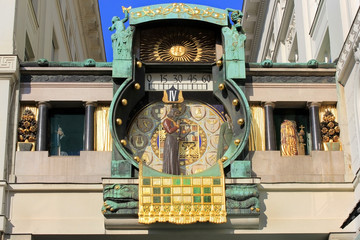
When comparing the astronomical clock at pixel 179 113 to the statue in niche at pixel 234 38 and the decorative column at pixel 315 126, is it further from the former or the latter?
the decorative column at pixel 315 126

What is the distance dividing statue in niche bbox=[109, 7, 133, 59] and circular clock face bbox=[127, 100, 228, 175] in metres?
1.43

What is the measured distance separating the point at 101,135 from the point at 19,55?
353cm

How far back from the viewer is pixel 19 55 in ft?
76.0

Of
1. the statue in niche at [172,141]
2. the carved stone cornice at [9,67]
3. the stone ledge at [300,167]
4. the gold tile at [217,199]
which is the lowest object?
the gold tile at [217,199]

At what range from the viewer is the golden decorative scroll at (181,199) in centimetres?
1973

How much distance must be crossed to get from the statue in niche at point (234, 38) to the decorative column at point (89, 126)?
344 centimetres

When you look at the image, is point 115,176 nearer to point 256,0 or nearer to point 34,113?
point 34,113

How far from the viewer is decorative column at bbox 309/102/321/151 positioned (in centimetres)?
2123

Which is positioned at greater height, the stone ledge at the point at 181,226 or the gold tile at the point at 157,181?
the gold tile at the point at 157,181

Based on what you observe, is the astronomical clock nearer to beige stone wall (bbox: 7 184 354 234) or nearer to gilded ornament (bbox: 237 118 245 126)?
gilded ornament (bbox: 237 118 245 126)

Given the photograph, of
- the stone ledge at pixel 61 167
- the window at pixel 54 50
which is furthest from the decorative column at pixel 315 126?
the window at pixel 54 50

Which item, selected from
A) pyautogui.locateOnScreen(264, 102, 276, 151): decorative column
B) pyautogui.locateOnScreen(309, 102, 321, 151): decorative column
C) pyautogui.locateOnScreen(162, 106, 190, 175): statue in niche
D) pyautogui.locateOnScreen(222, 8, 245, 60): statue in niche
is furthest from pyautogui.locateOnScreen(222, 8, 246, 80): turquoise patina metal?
pyautogui.locateOnScreen(309, 102, 321, 151): decorative column

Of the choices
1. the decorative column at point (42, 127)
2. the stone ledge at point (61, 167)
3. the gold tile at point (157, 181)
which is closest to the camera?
the gold tile at point (157, 181)

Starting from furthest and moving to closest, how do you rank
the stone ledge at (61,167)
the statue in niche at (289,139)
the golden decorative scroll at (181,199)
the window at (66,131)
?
the window at (66,131) → the statue in niche at (289,139) → the stone ledge at (61,167) → the golden decorative scroll at (181,199)
